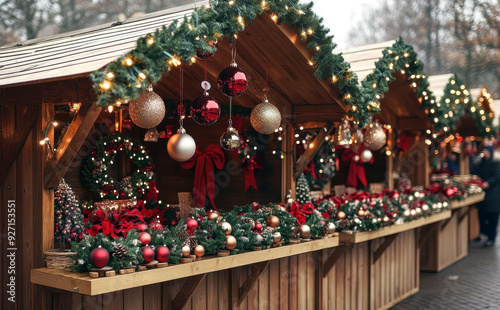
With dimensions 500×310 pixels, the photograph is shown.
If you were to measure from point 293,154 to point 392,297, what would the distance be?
117 inches

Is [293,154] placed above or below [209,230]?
above

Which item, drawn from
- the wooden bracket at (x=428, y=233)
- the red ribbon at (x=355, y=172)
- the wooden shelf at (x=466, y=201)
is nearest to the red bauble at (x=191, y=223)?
the red ribbon at (x=355, y=172)

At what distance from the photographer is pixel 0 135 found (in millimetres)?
4316

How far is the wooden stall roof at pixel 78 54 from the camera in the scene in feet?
11.8

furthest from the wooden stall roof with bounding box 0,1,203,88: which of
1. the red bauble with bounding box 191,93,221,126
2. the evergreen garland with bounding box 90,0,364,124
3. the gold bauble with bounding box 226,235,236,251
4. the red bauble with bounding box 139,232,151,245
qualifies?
the gold bauble with bounding box 226,235,236,251

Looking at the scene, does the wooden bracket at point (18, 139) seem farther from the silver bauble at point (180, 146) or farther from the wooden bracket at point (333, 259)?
the wooden bracket at point (333, 259)

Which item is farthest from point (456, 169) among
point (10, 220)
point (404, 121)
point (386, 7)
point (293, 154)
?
point (386, 7)

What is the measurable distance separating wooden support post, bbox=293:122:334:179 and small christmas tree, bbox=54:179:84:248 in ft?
8.49

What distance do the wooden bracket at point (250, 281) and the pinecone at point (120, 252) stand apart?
164 centimetres

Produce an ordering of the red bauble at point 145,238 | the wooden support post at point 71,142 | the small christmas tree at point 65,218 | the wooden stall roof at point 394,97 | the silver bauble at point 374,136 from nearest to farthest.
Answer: the wooden support post at point 71,142, the red bauble at point 145,238, the small christmas tree at point 65,218, the silver bauble at point 374,136, the wooden stall roof at point 394,97

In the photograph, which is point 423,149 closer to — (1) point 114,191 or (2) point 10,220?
(1) point 114,191

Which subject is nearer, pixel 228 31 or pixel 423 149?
pixel 228 31

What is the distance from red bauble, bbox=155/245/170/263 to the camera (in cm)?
397

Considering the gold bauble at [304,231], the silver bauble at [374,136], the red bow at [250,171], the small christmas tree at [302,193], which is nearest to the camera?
the gold bauble at [304,231]
